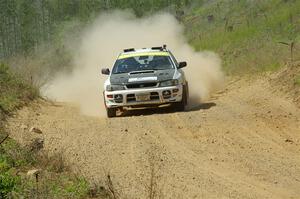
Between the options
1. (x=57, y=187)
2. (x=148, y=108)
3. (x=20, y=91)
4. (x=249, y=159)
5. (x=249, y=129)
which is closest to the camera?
(x=57, y=187)

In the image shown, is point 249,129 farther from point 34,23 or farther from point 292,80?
point 34,23

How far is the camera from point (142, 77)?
15656 mm

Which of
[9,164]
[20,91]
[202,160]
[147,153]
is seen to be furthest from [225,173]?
[20,91]

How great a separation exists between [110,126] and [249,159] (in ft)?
14.4

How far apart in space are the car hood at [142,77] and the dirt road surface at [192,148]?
1147 mm

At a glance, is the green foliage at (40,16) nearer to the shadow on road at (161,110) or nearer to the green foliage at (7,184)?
the shadow on road at (161,110)

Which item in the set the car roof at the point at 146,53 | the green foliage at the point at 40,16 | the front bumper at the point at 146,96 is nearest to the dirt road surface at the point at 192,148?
the front bumper at the point at 146,96

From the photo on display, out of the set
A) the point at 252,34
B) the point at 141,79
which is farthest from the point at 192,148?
the point at 252,34

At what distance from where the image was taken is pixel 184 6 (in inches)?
2803

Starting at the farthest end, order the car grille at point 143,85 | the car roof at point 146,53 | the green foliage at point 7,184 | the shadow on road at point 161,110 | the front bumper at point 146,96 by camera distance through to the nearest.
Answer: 1. the car roof at point 146,53
2. the shadow on road at point 161,110
3. the car grille at point 143,85
4. the front bumper at point 146,96
5. the green foliage at point 7,184

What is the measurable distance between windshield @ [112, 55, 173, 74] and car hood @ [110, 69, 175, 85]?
41 cm

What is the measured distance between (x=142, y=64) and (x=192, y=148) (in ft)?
20.8

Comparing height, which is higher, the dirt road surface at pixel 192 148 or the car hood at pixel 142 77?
the car hood at pixel 142 77

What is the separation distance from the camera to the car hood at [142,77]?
15539 mm
